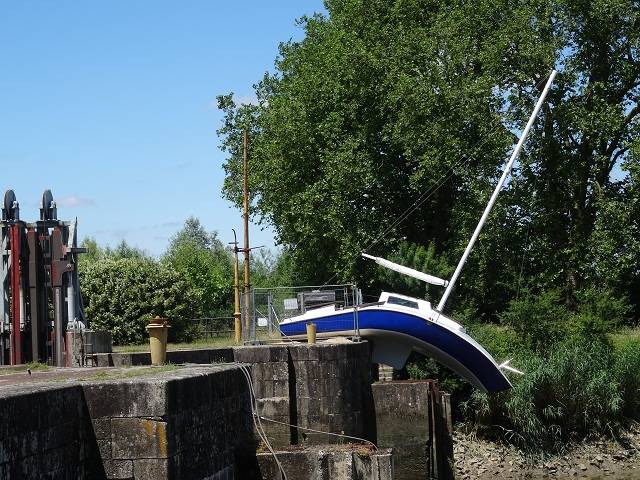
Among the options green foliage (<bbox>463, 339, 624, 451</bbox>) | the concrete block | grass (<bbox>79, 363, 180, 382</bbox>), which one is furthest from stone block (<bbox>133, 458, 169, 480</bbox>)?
green foliage (<bbox>463, 339, 624, 451</bbox>)

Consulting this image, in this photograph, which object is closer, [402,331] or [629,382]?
[402,331]

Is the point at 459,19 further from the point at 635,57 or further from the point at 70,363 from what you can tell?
the point at 70,363

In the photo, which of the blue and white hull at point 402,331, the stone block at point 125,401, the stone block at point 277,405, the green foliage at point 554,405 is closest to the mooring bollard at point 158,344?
the stone block at point 125,401

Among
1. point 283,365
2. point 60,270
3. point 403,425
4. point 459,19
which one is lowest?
point 403,425

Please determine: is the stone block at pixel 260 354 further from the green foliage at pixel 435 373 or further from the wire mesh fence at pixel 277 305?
the green foliage at pixel 435 373

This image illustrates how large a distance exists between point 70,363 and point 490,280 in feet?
68.4

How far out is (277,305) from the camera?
25625 millimetres

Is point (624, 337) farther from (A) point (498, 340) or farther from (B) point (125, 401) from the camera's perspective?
(B) point (125, 401)

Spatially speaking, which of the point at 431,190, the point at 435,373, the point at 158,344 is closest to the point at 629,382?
the point at 435,373

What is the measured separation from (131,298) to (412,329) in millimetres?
18637

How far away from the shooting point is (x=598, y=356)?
31.3m

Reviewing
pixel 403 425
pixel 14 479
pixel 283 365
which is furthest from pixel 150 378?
pixel 403 425

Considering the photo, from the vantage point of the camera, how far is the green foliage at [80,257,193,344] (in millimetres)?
40875

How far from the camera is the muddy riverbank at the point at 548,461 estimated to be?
28281 mm
